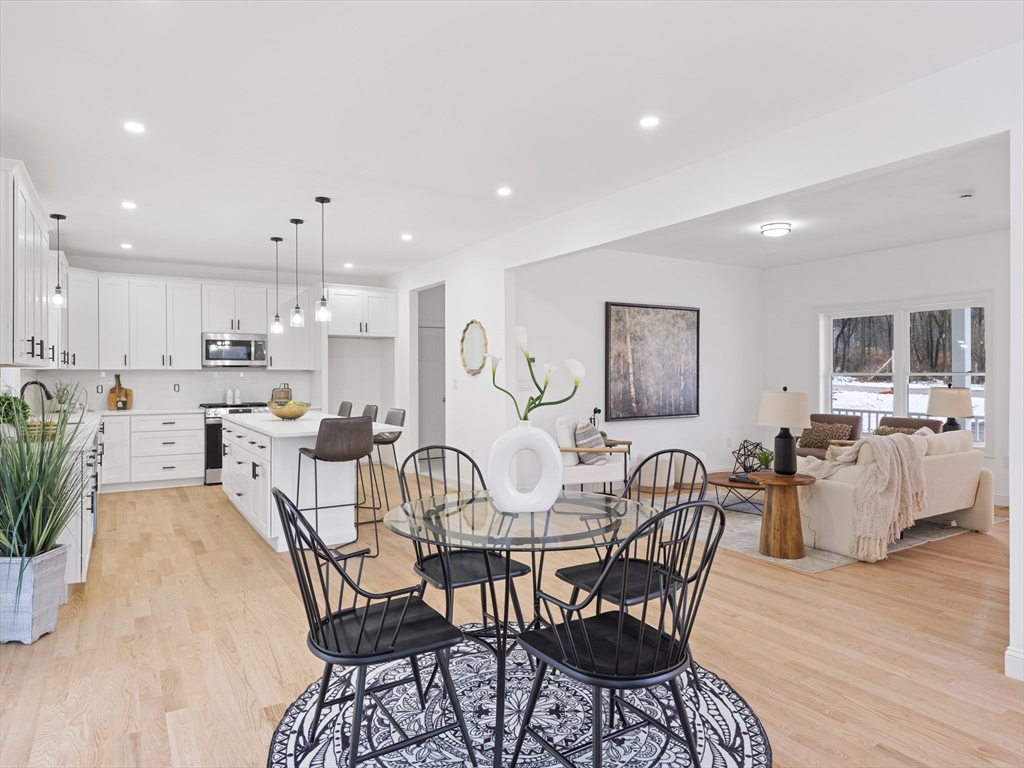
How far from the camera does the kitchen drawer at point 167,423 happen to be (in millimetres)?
6766

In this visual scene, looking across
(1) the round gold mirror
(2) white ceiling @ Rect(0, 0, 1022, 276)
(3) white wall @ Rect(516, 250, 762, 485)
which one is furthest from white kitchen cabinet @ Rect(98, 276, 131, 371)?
(3) white wall @ Rect(516, 250, 762, 485)

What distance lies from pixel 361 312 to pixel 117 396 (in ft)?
9.29

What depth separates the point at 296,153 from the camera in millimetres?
3926

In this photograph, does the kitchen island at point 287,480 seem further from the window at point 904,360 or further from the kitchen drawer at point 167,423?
the window at point 904,360

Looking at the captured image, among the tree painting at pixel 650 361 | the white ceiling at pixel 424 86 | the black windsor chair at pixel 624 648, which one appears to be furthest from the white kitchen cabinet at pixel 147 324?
the black windsor chair at pixel 624 648

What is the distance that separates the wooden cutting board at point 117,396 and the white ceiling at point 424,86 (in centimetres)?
293

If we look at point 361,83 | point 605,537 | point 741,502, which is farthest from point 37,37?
point 741,502

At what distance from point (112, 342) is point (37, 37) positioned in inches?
194

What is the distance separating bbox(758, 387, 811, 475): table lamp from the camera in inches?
171

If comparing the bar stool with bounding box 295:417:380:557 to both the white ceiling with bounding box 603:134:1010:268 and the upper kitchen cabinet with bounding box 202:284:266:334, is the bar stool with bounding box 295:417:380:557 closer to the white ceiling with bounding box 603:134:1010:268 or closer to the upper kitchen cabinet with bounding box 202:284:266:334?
the white ceiling with bounding box 603:134:1010:268

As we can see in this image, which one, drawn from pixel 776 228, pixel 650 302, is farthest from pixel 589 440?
pixel 776 228

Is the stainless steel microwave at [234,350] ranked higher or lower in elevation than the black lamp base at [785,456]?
higher

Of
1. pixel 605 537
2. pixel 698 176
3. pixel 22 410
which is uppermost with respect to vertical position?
pixel 698 176

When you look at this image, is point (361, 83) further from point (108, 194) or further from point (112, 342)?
point (112, 342)
